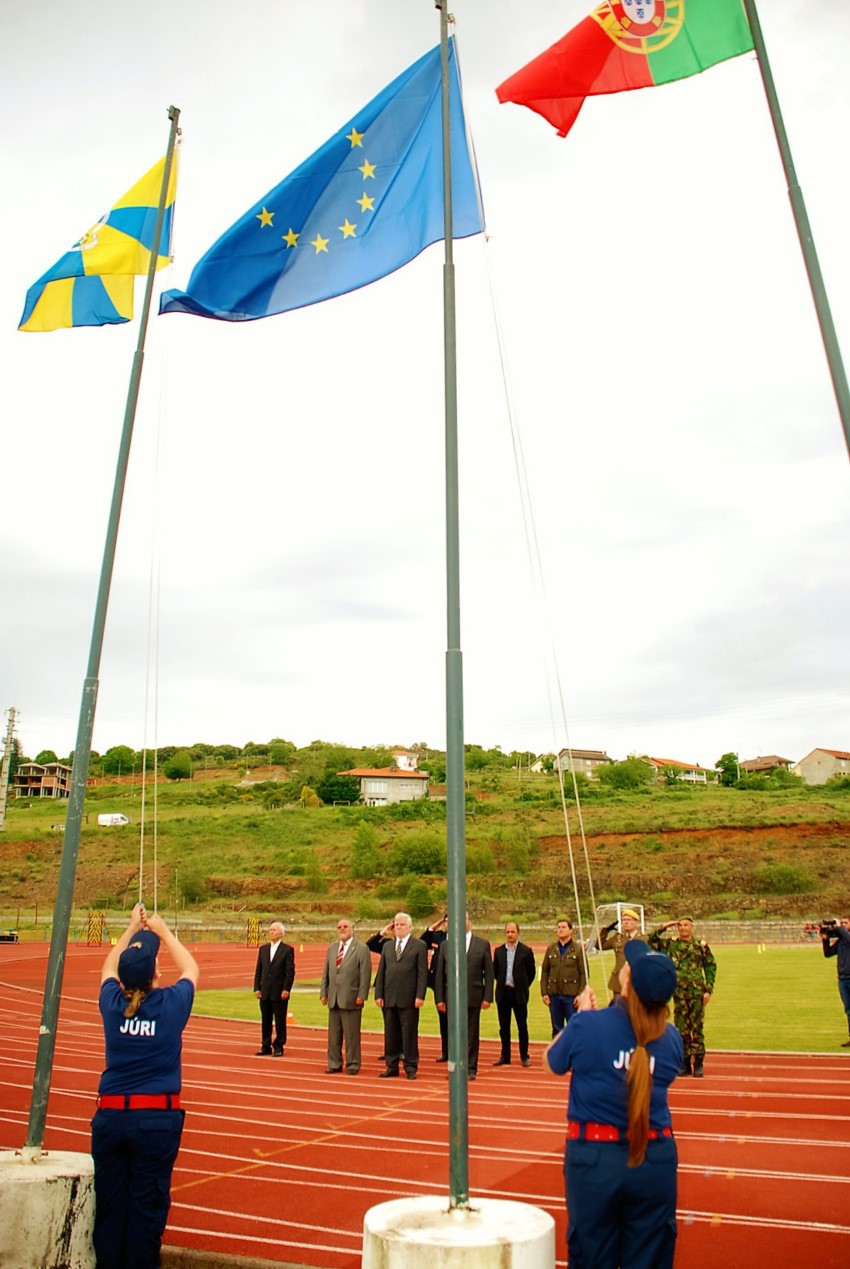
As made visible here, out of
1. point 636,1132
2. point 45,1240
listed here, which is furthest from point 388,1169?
point 636,1132

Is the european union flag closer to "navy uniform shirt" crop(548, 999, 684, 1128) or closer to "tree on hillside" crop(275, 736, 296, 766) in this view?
"navy uniform shirt" crop(548, 999, 684, 1128)

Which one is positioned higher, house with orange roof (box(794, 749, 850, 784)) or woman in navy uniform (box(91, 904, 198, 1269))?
house with orange roof (box(794, 749, 850, 784))

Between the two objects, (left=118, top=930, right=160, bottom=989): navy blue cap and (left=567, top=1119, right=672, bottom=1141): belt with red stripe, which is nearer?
(left=567, top=1119, right=672, bottom=1141): belt with red stripe

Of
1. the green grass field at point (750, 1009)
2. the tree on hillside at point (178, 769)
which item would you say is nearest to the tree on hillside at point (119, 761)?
the tree on hillside at point (178, 769)

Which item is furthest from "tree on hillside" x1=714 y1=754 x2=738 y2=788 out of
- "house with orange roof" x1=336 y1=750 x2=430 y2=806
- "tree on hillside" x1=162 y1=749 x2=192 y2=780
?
"tree on hillside" x1=162 y1=749 x2=192 y2=780

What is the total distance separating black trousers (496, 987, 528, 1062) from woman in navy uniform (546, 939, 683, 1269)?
8863 mm

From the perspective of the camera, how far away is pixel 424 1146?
7.90 m

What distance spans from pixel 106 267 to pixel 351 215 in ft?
7.35

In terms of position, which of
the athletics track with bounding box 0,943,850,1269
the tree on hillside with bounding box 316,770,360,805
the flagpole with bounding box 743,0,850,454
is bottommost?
the athletics track with bounding box 0,943,850,1269

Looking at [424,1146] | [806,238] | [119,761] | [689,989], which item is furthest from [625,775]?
[806,238]

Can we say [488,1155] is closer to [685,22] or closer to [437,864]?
[685,22]

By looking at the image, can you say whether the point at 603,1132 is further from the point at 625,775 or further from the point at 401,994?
the point at 625,775

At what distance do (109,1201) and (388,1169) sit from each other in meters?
3.03

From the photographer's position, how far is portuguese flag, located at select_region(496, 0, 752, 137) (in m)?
6.14
